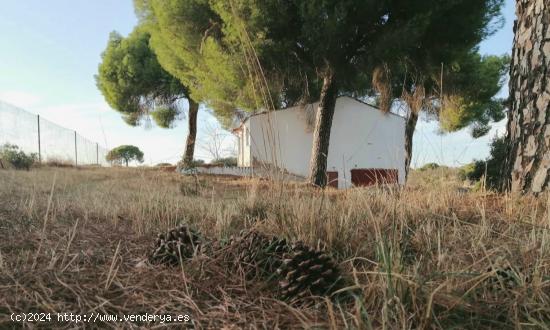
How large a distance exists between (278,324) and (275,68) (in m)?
7.36

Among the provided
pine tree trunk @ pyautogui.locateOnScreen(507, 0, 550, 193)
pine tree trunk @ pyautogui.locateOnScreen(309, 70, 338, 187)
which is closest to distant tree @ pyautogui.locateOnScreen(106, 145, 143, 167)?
pine tree trunk @ pyautogui.locateOnScreen(309, 70, 338, 187)

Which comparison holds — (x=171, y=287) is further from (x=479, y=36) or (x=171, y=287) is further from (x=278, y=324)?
(x=479, y=36)

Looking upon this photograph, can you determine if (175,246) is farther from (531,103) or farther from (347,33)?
(347,33)

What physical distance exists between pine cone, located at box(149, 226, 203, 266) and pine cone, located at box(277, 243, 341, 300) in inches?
15.9

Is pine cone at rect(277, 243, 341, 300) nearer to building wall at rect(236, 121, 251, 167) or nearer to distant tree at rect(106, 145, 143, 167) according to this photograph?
building wall at rect(236, 121, 251, 167)

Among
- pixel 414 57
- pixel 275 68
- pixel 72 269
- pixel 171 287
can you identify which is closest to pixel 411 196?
pixel 171 287

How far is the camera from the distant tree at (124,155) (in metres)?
21.1

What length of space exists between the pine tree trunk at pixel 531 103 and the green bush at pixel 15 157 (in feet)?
39.0

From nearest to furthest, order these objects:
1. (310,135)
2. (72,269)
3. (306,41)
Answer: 1. (72,269)
2. (306,41)
3. (310,135)

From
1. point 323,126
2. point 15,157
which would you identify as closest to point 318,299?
point 323,126

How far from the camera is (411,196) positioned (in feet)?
8.55

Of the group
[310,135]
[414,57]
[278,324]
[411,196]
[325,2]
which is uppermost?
[325,2]

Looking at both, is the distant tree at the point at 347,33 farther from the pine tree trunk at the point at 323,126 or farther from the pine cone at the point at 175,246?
the pine cone at the point at 175,246

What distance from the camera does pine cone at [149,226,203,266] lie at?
145cm
